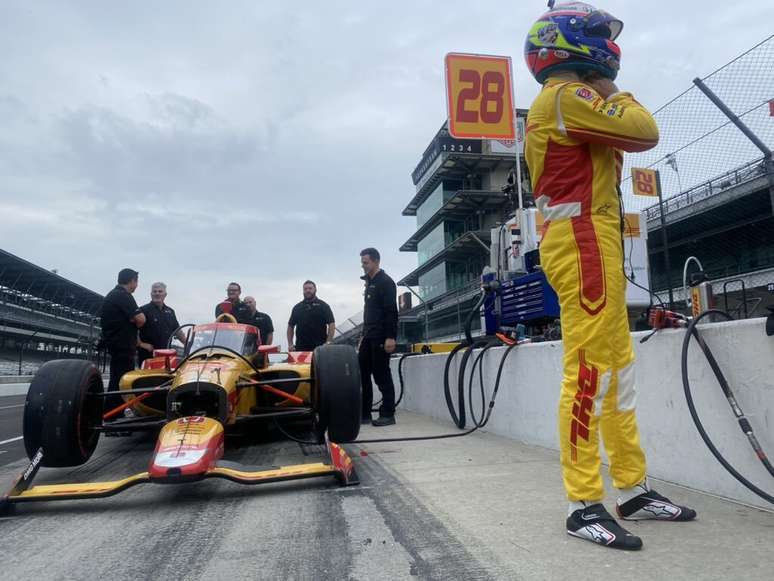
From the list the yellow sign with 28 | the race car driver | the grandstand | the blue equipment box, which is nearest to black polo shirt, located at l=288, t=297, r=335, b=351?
the blue equipment box

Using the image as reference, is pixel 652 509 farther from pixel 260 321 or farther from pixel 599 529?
pixel 260 321

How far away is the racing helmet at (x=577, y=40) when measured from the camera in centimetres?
231

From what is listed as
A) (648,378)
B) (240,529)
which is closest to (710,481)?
(648,378)

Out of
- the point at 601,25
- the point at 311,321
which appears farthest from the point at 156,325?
the point at 601,25

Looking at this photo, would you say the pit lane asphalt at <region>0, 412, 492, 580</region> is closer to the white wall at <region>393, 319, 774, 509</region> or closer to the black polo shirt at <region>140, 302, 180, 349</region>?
the white wall at <region>393, 319, 774, 509</region>

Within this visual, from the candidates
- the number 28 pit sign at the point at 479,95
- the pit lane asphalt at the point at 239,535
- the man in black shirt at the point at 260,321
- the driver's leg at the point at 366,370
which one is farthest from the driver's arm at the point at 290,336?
the pit lane asphalt at the point at 239,535

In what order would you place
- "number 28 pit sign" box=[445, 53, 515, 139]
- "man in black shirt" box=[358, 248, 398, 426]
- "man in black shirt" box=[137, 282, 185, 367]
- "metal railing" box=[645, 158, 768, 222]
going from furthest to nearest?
"number 28 pit sign" box=[445, 53, 515, 139] → "man in black shirt" box=[137, 282, 185, 367] → "man in black shirt" box=[358, 248, 398, 426] → "metal railing" box=[645, 158, 768, 222]

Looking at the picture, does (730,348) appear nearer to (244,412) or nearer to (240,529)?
(240,529)

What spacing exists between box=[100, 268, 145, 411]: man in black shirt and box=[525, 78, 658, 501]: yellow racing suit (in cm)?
475

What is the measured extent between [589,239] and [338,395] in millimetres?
2003

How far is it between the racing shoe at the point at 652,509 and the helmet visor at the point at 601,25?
6.09 ft

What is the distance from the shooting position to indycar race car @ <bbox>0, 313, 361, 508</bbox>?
2.75 meters

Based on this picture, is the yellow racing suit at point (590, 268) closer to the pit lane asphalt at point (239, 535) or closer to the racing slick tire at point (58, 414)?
the pit lane asphalt at point (239, 535)

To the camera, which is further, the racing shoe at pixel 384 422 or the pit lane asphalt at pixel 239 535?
the racing shoe at pixel 384 422
